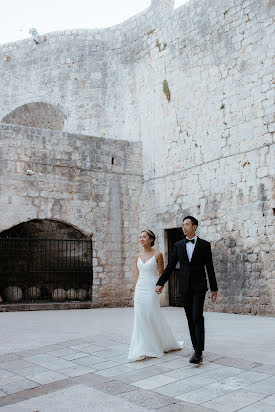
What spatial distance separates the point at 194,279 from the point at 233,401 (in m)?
1.46

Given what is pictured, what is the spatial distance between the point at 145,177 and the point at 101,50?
461 cm

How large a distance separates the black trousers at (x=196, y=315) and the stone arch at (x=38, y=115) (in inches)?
416

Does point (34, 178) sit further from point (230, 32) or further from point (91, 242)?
point (230, 32)

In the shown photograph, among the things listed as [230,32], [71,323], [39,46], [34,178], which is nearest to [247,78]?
[230,32]

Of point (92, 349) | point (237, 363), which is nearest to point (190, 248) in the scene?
point (237, 363)

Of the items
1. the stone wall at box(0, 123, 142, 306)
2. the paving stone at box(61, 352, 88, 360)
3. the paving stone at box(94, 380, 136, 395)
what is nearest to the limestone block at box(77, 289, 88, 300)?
the stone wall at box(0, 123, 142, 306)

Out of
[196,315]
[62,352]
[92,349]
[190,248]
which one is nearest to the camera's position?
[196,315]

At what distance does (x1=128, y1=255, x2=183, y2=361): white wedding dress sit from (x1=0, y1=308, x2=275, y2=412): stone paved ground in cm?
12

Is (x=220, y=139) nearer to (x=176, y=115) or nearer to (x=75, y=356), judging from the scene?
(x=176, y=115)

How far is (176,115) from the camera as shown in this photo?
10836 mm

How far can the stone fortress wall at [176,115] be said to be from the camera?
340 inches

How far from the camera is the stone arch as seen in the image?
1423cm

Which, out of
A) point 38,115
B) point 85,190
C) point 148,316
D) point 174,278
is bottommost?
point 148,316

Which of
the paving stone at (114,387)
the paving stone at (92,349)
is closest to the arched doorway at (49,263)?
the paving stone at (92,349)
